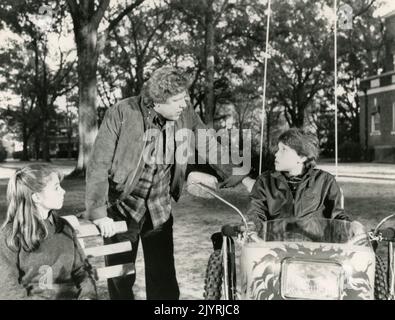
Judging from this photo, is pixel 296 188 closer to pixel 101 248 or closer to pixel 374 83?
pixel 101 248

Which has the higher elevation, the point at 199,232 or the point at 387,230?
the point at 387,230

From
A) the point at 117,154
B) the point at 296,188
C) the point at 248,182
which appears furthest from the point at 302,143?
the point at 117,154

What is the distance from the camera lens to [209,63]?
3621mm

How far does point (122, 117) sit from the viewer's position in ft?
7.86

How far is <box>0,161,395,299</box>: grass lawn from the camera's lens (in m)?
2.72

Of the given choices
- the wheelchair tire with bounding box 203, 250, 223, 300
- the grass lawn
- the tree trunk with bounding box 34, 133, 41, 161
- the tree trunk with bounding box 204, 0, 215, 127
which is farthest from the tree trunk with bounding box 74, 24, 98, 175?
the wheelchair tire with bounding box 203, 250, 223, 300

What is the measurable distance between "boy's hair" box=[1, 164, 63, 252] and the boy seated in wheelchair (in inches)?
36.2

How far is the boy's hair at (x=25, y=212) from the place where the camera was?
1980mm

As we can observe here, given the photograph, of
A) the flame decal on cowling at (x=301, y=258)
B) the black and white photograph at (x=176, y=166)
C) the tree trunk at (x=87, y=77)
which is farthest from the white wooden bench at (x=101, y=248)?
the tree trunk at (x=87, y=77)

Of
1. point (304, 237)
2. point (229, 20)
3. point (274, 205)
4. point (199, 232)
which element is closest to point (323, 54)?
point (229, 20)

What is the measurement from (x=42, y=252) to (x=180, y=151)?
855mm

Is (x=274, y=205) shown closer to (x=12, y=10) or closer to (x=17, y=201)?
(x=17, y=201)

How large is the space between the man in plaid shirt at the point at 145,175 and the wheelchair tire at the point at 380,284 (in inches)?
35.7

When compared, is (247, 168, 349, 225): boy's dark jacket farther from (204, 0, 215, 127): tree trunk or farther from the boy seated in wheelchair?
(204, 0, 215, 127): tree trunk
